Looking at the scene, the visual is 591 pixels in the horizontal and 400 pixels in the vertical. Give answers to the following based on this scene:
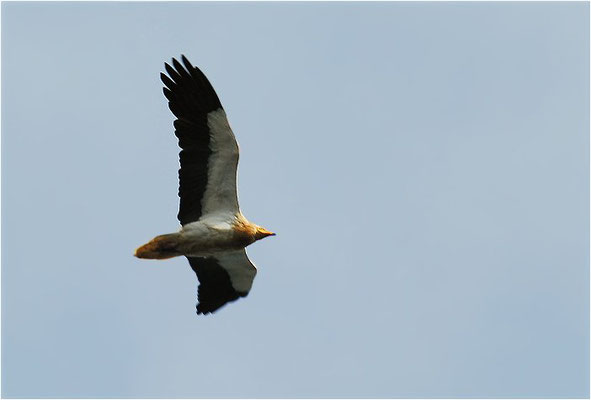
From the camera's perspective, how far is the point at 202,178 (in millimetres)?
21219

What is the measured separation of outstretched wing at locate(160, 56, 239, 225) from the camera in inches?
820

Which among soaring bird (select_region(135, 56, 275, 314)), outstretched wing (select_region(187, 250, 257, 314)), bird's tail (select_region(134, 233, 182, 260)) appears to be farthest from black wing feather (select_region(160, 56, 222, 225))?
outstretched wing (select_region(187, 250, 257, 314))

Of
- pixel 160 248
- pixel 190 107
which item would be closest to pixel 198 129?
pixel 190 107

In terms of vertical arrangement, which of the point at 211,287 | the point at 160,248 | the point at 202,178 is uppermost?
the point at 202,178

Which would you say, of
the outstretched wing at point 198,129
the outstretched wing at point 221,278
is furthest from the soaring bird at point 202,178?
the outstretched wing at point 221,278

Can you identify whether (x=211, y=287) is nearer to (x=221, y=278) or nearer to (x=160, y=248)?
(x=221, y=278)

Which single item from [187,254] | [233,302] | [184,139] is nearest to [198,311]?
[233,302]

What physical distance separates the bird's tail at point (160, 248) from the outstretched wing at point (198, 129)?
1048 millimetres

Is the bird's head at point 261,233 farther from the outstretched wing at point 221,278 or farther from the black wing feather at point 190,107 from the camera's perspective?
the black wing feather at point 190,107

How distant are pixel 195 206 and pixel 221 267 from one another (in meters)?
1.76

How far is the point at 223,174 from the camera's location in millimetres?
21203

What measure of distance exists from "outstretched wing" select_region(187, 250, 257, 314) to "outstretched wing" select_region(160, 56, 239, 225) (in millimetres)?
1973

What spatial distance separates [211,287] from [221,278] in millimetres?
283

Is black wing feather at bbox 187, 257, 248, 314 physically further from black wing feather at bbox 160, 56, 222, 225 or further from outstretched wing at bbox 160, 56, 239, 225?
black wing feather at bbox 160, 56, 222, 225
